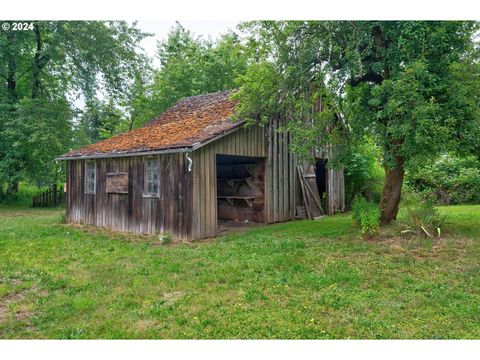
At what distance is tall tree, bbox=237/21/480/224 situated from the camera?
814cm

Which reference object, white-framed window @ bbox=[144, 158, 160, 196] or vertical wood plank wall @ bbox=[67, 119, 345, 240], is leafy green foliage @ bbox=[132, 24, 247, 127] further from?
white-framed window @ bbox=[144, 158, 160, 196]

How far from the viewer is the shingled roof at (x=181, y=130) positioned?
11.4m

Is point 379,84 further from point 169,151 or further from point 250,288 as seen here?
point 250,288

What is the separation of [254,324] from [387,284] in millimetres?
2699

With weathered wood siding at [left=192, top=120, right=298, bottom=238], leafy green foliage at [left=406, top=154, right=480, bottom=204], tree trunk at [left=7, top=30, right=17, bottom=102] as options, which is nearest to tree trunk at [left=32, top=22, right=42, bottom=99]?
tree trunk at [left=7, top=30, right=17, bottom=102]

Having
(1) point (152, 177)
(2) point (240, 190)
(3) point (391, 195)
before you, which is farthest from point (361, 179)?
(1) point (152, 177)

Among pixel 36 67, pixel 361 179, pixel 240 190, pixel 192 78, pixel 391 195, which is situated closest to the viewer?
pixel 391 195

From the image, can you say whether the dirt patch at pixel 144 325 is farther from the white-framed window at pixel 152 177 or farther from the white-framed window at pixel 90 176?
the white-framed window at pixel 90 176

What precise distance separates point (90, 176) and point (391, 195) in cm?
1083

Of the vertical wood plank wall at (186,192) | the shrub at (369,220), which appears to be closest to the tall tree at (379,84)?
the shrub at (369,220)

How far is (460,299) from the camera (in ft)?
19.1

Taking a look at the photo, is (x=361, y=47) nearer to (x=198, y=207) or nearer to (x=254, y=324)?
(x=198, y=207)

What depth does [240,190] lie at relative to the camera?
15.2m

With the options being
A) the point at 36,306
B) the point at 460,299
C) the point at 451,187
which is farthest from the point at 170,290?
the point at 451,187
